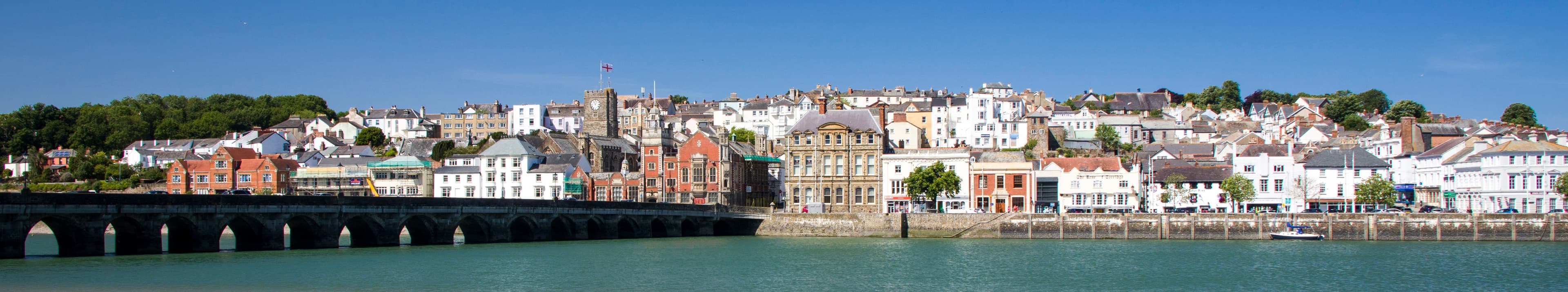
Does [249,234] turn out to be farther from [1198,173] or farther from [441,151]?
[441,151]

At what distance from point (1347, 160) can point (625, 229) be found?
4400 centimetres

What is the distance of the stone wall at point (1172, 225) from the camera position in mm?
68500

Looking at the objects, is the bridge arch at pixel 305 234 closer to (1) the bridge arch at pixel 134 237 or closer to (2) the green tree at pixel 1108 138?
(1) the bridge arch at pixel 134 237

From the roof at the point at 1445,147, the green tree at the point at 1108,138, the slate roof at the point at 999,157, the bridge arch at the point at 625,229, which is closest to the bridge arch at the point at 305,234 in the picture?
the bridge arch at the point at 625,229

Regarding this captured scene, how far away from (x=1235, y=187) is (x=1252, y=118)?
88596 millimetres

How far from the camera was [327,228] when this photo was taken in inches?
2299

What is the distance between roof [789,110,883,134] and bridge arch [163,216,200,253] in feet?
136

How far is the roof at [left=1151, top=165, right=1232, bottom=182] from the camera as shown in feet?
276

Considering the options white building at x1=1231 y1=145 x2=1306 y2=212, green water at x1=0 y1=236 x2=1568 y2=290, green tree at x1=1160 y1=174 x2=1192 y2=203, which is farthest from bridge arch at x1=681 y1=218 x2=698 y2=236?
white building at x1=1231 y1=145 x2=1306 y2=212

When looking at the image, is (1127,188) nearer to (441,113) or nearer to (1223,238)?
(1223,238)

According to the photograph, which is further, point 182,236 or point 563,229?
point 563,229

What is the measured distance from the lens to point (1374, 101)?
162375 mm

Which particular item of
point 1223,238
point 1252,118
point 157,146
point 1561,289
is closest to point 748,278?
point 1561,289

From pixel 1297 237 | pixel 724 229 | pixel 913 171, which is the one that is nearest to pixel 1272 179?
pixel 1297 237
